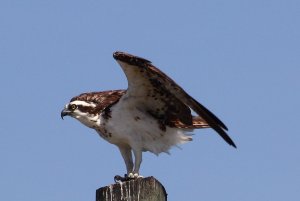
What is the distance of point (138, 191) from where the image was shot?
18.6ft

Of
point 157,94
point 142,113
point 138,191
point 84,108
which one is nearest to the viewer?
point 138,191

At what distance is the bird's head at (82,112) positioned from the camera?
859cm

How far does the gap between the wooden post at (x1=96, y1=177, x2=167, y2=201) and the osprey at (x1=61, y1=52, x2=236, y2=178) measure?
2153 millimetres

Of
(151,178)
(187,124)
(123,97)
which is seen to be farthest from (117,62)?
(151,178)

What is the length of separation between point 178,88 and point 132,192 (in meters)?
2.55

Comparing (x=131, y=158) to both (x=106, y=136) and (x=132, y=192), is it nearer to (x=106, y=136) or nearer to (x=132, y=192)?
(x=106, y=136)

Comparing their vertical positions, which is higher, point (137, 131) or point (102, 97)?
point (102, 97)

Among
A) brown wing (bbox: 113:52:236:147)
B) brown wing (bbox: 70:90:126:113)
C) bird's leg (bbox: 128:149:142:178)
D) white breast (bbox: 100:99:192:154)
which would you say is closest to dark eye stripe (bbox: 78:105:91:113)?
brown wing (bbox: 70:90:126:113)

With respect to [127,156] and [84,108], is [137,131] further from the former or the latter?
[84,108]

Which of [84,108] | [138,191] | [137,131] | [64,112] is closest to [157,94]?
[137,131]

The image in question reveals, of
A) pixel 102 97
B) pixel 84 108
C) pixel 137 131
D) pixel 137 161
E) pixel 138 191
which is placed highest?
pixel 102 97

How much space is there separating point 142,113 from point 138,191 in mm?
2913

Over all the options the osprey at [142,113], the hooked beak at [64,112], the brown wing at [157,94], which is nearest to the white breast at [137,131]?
the osprey at [142,113]

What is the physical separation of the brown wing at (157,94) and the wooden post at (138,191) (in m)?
2.19
